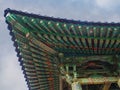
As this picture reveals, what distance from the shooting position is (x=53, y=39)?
1319 centimetres

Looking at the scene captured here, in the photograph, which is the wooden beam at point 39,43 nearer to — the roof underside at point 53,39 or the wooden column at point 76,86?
the roof underside at point 53,39

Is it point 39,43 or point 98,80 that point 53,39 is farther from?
point 98,80

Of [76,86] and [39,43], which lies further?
[76,86]

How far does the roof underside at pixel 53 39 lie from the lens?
12.2 m

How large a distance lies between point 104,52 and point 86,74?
1.16 metres

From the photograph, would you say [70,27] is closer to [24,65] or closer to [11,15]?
[11,15]

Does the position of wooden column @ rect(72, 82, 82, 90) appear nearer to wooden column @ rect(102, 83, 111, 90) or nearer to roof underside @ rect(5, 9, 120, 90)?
roof underside @ rect(5, 9, 120, 90)

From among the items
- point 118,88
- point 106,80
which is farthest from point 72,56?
point 118,88

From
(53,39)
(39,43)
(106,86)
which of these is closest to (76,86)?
(106,86)

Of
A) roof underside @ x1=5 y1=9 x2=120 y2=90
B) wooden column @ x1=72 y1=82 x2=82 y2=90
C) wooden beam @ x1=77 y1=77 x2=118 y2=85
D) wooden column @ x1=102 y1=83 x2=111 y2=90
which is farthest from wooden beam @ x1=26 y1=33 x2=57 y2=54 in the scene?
wooden column @ x1=102 y1=83 x2=111 y2=90

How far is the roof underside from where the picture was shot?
12250 millimetres

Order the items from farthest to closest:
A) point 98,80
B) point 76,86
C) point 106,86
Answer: point 106,86
point 98,80
point 76,86

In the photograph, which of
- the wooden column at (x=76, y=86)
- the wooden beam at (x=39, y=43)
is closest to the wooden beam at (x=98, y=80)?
the wooden column at (x=76, y=86)

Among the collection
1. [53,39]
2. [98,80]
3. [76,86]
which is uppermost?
[53,39]
